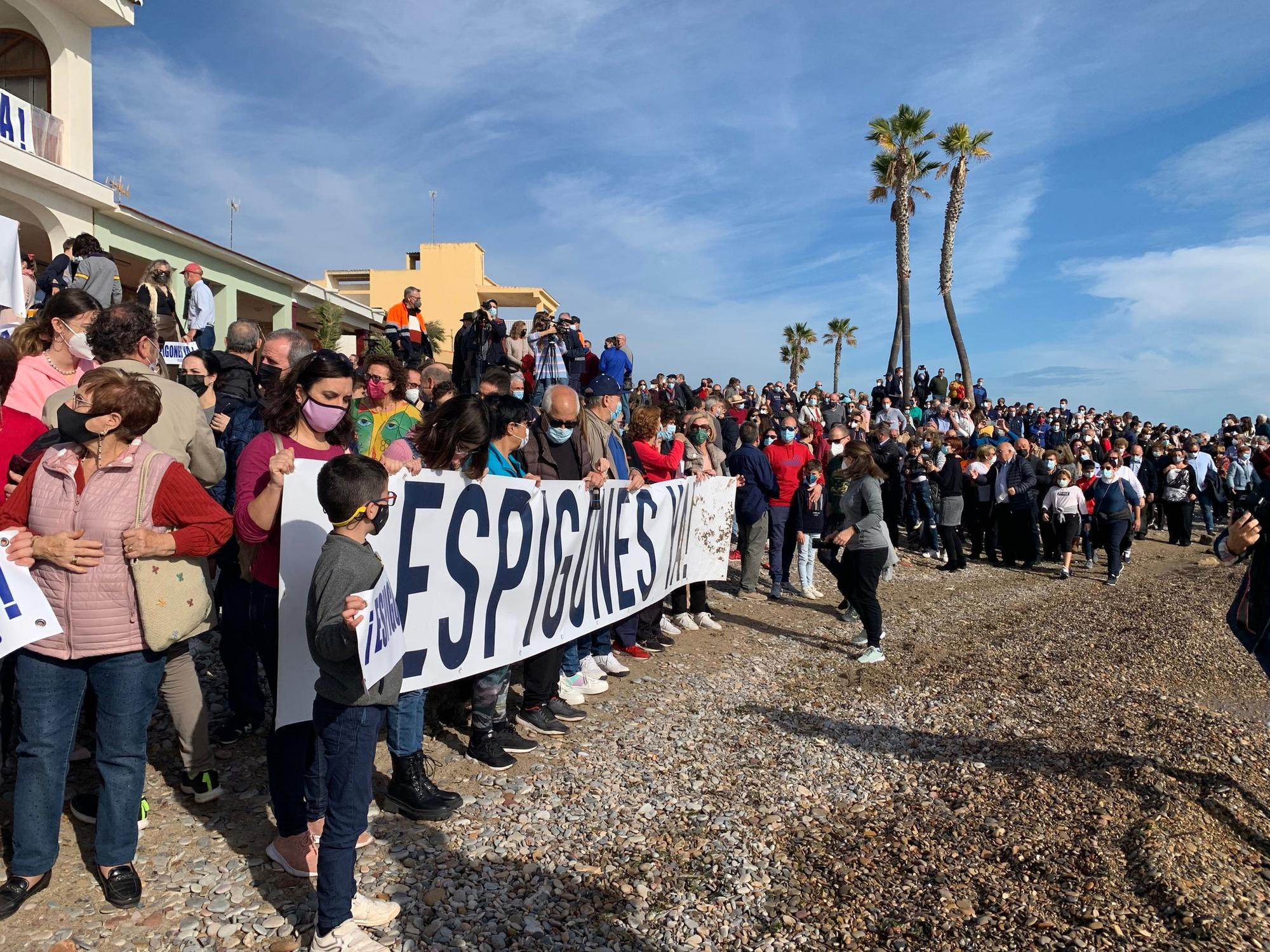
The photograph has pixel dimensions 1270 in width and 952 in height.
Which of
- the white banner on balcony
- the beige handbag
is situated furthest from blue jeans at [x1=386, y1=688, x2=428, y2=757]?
the white banner on balcony

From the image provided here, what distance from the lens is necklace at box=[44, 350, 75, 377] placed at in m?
4.06

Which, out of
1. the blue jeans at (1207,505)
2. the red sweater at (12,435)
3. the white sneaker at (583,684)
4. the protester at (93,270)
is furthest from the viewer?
the blue jeans at (1207,505)

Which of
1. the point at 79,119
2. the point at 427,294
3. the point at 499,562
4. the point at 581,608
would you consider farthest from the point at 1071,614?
the point at 427,294

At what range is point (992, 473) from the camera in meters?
14.4

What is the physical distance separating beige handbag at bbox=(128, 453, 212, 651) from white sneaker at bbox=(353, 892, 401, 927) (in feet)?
4.03

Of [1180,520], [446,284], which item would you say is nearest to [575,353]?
[1180,520]

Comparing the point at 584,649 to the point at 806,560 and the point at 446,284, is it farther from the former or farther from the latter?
the point at 446,284

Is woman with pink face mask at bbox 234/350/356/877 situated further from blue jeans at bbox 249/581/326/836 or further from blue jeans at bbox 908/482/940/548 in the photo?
blue jeans at bbox 908/482/940/548

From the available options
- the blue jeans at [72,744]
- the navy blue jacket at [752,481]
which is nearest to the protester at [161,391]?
the blue jeans at [72,744]

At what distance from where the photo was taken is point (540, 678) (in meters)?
5.12

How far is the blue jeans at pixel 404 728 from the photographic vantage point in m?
3.96

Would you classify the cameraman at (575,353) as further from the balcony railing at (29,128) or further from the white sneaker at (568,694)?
the balcony railing at (29,128)

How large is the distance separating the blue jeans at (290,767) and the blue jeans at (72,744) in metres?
0.44

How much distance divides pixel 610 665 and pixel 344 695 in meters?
3.92
